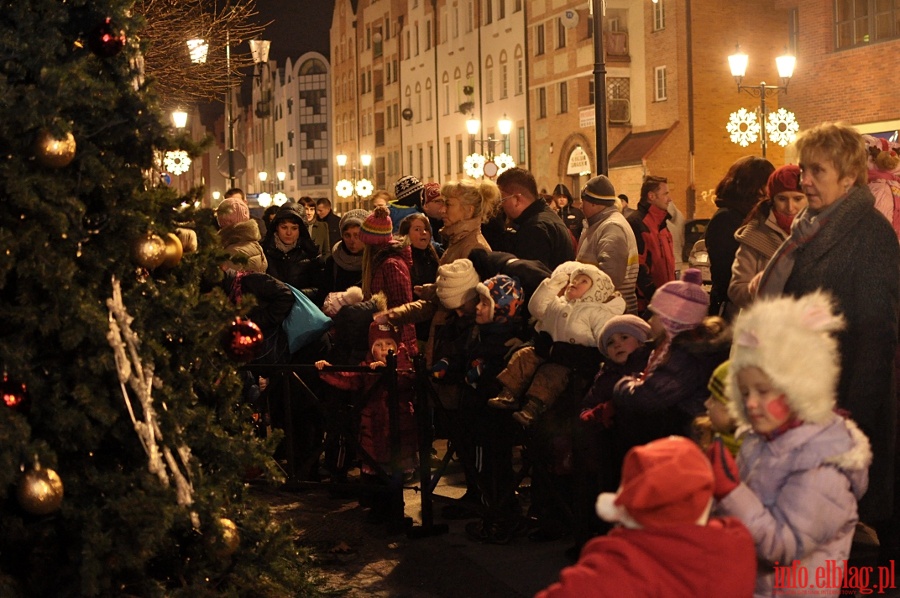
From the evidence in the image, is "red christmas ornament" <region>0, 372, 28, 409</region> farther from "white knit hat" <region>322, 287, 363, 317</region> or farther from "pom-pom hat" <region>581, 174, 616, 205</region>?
"pom-pom hat" <region>581, 174, 616, 205</region>

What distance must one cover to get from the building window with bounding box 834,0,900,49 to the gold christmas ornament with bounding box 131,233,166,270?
2788 centimetres

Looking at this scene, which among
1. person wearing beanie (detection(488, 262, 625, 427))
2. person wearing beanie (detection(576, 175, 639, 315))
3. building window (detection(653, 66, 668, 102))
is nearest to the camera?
person wearing beanie (detection(488, 262, 625, 427))

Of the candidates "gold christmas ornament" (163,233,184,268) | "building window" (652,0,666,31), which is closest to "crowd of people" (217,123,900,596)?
"gold christmas ornament" (163,233,184,268)

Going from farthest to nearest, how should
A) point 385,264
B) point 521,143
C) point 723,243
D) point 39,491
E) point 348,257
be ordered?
1. point 521,143
2. point 348,257
3. point 385,264
4. point 723,243
5. point 39,491

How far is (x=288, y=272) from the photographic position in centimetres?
1030

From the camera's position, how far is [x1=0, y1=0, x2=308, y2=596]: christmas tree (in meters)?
4.38

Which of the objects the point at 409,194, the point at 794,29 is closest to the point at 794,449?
the point at 409,194

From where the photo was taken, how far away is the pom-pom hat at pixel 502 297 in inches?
286

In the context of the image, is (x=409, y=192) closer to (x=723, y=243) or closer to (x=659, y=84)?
(x=723, y=243)

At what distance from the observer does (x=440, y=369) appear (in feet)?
24.7

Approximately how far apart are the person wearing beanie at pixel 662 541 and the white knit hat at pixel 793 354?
642mm

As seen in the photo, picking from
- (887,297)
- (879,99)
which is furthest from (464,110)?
(887,297)

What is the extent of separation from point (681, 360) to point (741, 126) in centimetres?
2862

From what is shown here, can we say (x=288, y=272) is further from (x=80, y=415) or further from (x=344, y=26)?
(x=344, y=26)
